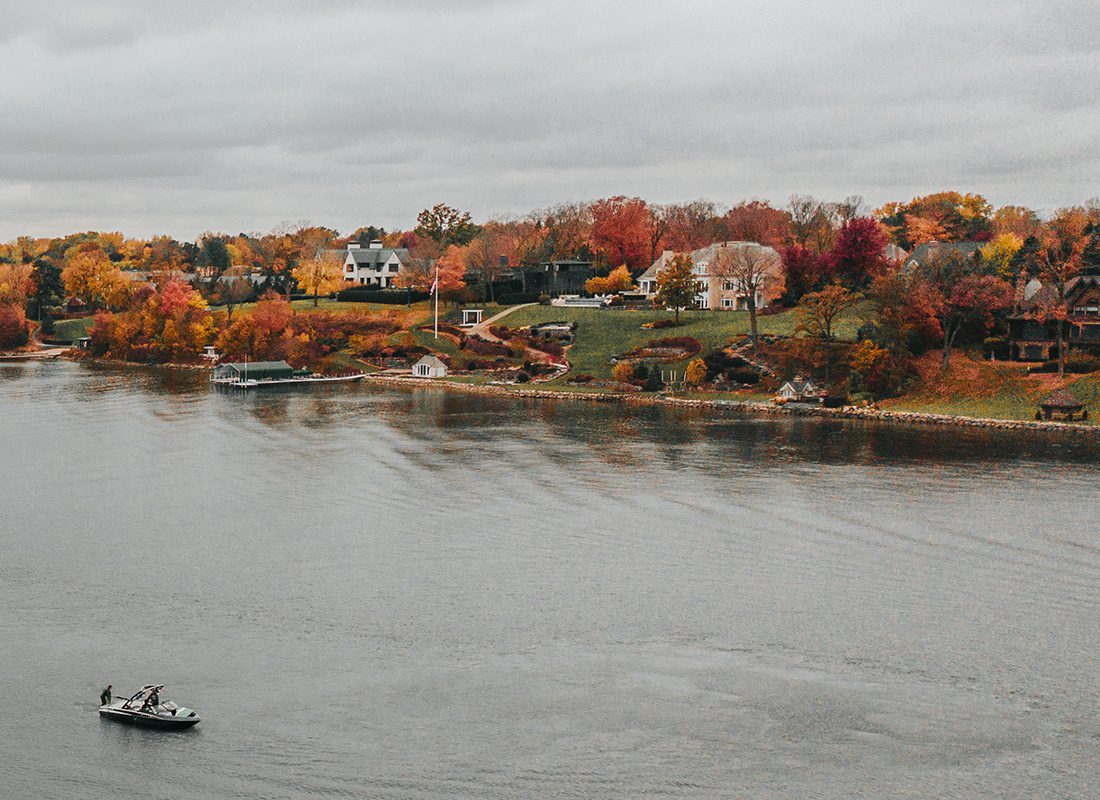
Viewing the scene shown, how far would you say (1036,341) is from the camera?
353 ft

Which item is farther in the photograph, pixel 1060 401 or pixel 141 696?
pixel 1060 401

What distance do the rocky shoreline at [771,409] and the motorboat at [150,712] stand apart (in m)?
73.8

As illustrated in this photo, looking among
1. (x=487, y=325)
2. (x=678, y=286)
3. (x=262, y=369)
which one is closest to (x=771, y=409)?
(x=678, y=286)

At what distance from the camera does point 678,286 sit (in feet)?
458

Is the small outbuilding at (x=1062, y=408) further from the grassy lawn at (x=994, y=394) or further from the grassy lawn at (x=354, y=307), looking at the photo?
the grassy lawn at (x=354, y=307)

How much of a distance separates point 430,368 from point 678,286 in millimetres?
31254

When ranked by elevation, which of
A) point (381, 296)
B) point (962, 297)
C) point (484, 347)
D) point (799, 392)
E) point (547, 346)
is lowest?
point (799, 392)

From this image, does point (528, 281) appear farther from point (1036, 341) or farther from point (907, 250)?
point (1036, 341)

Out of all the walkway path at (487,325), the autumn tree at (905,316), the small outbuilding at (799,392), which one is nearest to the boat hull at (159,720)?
the small outbuilding at (799,392)

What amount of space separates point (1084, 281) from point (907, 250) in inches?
3429

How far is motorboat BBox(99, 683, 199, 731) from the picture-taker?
35875 mm

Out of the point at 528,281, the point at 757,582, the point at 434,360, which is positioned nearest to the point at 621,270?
the point at 528,281

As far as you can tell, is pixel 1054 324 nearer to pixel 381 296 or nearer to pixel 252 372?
pixel 252 372

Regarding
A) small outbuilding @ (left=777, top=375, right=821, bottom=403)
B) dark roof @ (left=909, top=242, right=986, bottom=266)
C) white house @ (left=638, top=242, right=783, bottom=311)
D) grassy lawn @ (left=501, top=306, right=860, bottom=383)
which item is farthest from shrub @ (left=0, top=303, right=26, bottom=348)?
dark roof @ (left=909, top=242, right=986, bottom=266)
